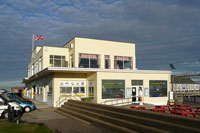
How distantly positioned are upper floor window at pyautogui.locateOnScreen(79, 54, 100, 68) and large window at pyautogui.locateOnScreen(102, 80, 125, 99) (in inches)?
219

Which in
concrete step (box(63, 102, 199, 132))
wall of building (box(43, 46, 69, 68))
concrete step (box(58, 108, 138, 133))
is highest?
wall of building (box(43, 46, 69, 68))

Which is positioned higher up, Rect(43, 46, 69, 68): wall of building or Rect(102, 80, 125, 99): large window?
Rect(43, 46, 69, 68): wall of building

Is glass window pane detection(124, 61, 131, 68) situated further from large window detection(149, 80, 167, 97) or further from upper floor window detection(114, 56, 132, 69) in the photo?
large window detection(149, 80, 167, 97)

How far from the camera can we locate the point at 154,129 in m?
8.41

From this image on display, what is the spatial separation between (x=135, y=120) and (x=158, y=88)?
1645 centimetres

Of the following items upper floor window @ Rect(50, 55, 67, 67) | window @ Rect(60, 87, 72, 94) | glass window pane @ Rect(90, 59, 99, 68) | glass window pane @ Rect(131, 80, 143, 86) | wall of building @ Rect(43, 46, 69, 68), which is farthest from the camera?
upper floor window @ Rect(50, 55, 67, 67)

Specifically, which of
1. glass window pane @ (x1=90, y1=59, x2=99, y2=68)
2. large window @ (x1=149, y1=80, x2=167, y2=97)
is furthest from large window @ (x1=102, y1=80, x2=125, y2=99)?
glass window pane @ (x1=90, y1=59, x2=99, y2=68)

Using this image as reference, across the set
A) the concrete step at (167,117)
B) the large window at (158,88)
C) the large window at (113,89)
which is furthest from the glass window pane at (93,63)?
the concrete step at (167,117)

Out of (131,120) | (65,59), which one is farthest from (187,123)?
(65,59)

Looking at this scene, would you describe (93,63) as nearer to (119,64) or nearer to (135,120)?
(119,64)

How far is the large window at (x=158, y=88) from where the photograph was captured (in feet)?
82.1

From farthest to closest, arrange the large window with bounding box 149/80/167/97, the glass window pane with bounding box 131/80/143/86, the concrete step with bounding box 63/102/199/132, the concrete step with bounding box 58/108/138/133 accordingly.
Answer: the large window with bounding box 149/80/167/97 → the glass window pane with bounding box 131/80/143/86 → the concrete step with bounding box 58/108/138/133 → the concrete step with bounding box 63/102/199/132

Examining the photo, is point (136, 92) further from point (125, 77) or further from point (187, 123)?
point (187, 123)

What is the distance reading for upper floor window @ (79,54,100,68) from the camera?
89.0ft
